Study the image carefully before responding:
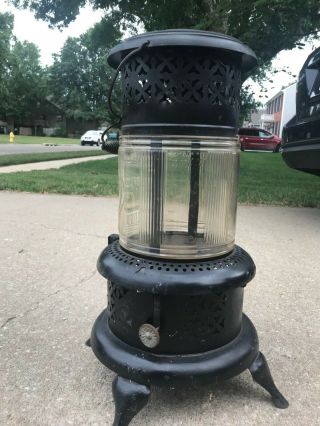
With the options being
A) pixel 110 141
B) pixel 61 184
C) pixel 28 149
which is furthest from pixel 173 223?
pixel 28 149

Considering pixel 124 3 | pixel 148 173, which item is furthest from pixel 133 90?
pixel 124 3

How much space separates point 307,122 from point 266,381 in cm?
277

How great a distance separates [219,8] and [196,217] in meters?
5.79

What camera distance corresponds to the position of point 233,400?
62.2 inches

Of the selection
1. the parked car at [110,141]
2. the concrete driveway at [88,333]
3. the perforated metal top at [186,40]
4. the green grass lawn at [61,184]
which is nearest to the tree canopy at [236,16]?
the green grass lawn at [61,184]

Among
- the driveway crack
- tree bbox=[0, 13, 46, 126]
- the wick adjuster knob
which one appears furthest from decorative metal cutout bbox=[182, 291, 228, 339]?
tree bbox=[0, 13, 46, 126]

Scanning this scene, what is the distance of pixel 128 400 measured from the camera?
1.37 metres

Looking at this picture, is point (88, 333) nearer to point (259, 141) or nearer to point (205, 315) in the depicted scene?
point (205, 315)

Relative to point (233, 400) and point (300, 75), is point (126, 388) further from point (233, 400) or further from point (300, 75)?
point (300, 75)

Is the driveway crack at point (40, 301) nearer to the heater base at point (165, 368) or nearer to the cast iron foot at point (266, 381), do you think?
the heater base at point (165, 368)

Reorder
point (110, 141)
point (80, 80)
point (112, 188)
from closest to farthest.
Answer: point (110, 141), point (112, 188), point (80, 80)

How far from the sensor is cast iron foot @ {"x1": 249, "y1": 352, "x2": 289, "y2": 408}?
1556mm

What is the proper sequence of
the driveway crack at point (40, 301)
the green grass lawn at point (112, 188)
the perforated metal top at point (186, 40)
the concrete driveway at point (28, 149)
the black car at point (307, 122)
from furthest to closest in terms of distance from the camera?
the concrete driveway at point (28, 149)
the green grass lawn at point (112, 188)
the black car at point (307, 122)
the driveway crack at point (40, 301)
the perforated metal top at point (186, 40)

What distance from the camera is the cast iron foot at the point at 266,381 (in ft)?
5.10
